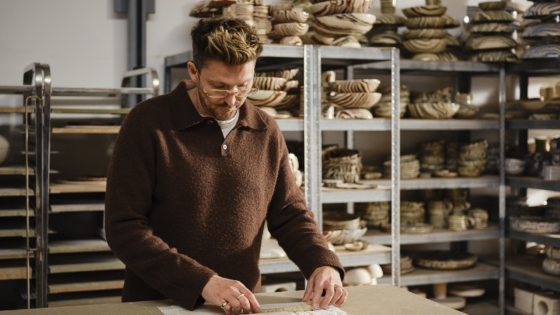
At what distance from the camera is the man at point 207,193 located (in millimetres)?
1396

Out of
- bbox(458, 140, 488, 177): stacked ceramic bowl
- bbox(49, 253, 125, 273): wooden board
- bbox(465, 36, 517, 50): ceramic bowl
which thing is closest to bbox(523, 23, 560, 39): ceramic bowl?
bbox(465, 36, 517, 50): ceramic bowl

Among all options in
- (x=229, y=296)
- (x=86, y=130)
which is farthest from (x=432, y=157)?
Result: (x=229, y=296)

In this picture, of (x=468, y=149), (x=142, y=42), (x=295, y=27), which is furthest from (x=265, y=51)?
(x=468, y=149)

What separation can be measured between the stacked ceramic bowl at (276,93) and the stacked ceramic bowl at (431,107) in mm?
832

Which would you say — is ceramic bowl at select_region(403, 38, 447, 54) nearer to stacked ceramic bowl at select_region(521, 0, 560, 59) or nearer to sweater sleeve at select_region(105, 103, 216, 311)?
stacked ceramic bowl at select_region(521, 0, 560, 59)

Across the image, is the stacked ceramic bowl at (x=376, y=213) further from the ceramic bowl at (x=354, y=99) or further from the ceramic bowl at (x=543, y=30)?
the ceramic bowl at (x=543, y=30)

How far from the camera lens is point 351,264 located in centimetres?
273

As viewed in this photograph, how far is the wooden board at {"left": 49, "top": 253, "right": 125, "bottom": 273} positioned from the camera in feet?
8.21

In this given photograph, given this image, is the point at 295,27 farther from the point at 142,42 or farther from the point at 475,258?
the point at 475,258

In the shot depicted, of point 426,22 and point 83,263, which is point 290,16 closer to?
point 426,22

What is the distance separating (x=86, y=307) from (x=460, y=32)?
3.01 metres

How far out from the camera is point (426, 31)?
3305mm

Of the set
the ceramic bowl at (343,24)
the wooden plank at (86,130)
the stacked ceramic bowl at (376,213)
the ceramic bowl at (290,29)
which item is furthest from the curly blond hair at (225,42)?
the stacked ceramic bowl at (376,213)

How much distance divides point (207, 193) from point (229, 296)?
0.29 m
